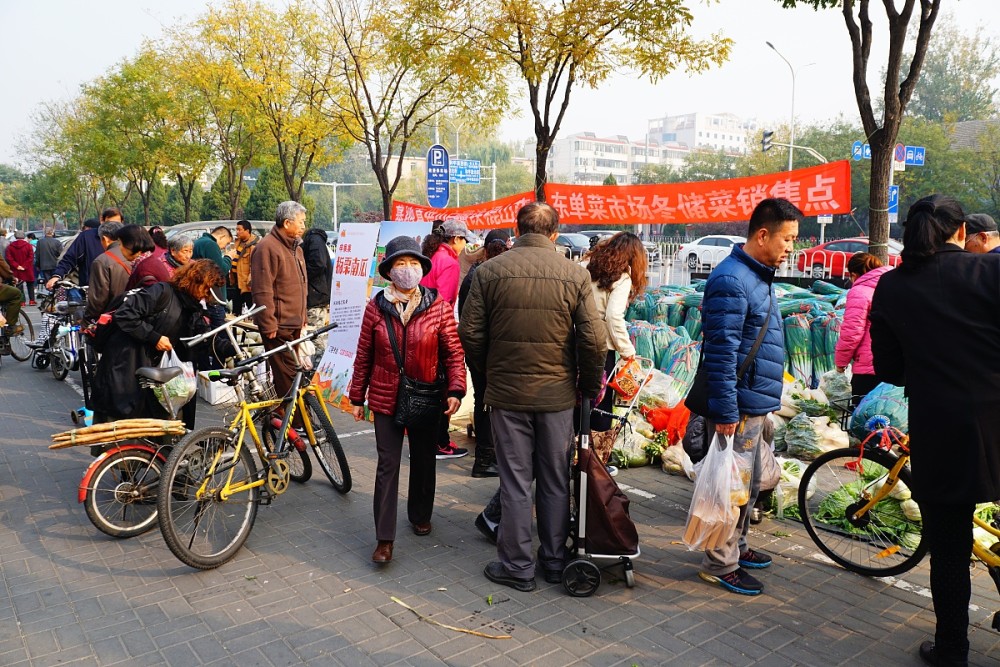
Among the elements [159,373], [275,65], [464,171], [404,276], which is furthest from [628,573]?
[464,171]

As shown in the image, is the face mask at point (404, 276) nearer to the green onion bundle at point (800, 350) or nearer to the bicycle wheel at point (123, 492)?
the bicycle wheel at point (123, 492)

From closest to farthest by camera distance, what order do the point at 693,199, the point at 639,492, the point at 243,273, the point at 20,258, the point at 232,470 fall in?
the point at 232,470 → the point at 639,492 → the point at 243,273 → the point at 693,199 → the point at 20,258

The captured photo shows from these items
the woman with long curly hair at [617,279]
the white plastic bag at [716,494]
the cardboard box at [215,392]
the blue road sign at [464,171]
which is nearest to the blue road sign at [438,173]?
the cardboard box at [215,392]

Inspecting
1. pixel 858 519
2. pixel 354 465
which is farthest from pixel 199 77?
pixel 858 519

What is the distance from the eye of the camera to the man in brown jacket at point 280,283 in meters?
5.80

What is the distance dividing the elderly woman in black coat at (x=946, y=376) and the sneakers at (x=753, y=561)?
982 mm

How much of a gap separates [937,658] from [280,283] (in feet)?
15.9

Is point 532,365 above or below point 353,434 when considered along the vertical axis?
above

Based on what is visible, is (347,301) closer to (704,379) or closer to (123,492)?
(123,492)

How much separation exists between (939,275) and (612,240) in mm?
2270

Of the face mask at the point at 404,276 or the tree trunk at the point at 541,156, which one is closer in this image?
the face mask at the point at 404,276

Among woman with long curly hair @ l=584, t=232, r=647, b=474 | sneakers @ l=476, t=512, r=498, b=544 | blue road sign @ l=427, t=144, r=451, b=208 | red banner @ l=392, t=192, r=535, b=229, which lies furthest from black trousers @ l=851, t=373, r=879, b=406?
blue road sign @ l=427, t=144, r=451, b=208

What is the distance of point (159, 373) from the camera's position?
14.9 feet

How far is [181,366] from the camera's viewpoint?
4.83m
